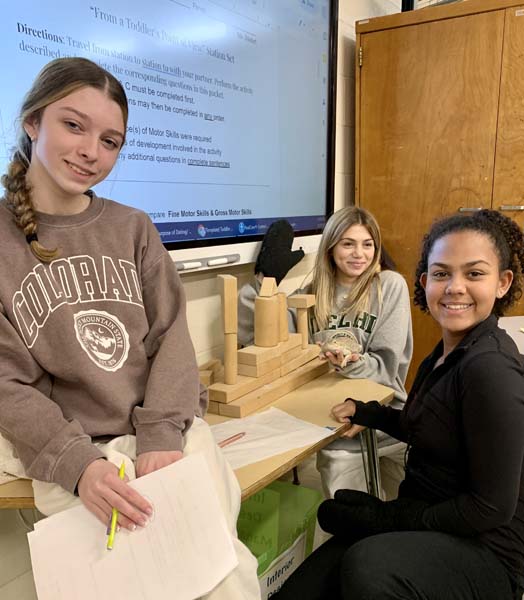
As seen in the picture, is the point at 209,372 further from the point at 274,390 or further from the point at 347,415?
the point at 347,415

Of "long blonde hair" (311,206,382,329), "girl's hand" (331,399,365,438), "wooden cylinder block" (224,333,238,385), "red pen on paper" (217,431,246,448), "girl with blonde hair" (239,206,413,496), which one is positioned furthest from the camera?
"long blonde hair" (311,206,382,329)

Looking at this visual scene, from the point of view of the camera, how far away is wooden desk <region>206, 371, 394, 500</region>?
1057mm

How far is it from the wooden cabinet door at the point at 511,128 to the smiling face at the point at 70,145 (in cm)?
160

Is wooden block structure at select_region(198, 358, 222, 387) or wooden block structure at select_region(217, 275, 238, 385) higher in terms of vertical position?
wooden block structure at select_region(217, 275, 238, 385)

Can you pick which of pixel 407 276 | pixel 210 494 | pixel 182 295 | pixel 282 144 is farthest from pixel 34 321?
pixel 407 276

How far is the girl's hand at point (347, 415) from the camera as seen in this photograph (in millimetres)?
1250

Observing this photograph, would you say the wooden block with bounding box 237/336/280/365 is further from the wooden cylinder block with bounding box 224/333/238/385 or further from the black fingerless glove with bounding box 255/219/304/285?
the black fingerless glove with bounding box 255/219/304/285

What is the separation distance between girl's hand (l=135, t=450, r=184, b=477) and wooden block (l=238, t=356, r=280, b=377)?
55 centimetres

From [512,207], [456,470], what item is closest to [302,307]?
[456,470]

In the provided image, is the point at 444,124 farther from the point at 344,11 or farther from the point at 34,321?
the point at 34,321

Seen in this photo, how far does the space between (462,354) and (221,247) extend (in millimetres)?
818

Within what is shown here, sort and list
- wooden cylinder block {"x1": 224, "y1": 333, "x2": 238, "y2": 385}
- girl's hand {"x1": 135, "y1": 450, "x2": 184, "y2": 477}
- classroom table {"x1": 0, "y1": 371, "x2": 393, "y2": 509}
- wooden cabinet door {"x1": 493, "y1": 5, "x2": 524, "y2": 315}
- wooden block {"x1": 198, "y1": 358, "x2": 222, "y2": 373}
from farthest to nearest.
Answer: wooden cabinet door {"x1": 493, "y1": 5, "x2": 524, "y2": 315}, wooden block {"x1": 198, "y1": 358, "x2": 222, "y2": 373}, wooden cylinder block {"x1": 224, "y1": 333, "x2": 238, "y2": 385}, classroom table {"x1": 0, "y1": 371, "x2": 393, "y2": 509}, girl's hand {"x1": 135, "y1": 450, "x2": 184, "y2": 477}

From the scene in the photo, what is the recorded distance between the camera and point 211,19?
1.51m

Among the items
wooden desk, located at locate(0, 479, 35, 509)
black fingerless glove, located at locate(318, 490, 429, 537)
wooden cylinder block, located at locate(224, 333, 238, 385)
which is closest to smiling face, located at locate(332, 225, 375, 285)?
wooden cylinder block, located at locate(224, 333, 238, 385)
